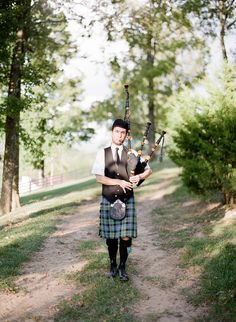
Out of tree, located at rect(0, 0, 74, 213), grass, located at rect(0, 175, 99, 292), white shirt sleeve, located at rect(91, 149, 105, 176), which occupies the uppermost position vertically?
tree, located at rect(0, 0, 74, 213)

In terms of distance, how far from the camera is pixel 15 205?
1803 cm

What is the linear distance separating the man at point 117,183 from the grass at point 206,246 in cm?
130

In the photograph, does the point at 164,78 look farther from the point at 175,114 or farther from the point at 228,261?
the point at 228,261

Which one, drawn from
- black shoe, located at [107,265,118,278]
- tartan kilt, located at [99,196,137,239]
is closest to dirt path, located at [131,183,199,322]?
black shoe, located at [107,265,118,278]

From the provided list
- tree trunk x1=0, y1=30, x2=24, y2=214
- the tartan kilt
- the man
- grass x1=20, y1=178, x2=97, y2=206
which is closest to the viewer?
the man

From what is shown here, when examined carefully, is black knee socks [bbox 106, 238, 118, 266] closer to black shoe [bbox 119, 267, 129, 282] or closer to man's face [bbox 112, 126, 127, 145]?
black shoe [bbox 119, 267, 129, 282]

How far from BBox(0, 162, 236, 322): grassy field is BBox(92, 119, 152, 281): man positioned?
2.48 ft

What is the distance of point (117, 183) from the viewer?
6.28 metres

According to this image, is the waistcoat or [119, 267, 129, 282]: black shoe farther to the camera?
[119, 267, 129, 282]: black shoe

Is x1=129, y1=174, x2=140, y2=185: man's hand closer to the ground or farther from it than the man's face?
closer to the ground

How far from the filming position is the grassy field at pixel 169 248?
225 inches

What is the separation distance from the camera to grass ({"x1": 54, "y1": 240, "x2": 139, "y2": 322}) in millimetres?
5566

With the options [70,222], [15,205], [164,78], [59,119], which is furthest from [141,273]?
[59,119]

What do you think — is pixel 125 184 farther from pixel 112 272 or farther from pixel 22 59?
pixel 22 59
